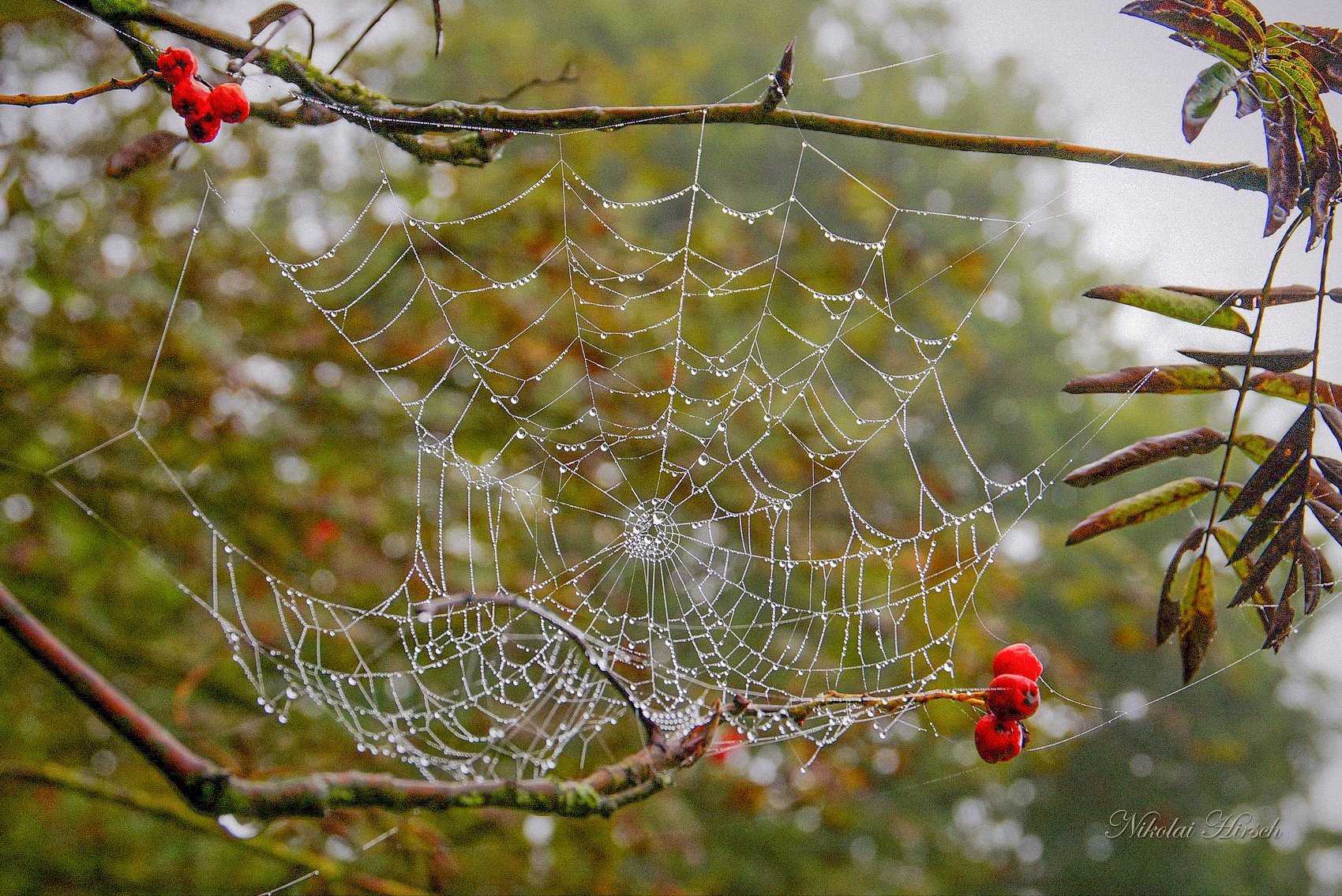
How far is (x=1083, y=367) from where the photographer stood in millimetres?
9078

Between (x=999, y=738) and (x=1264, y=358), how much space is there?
0.50m

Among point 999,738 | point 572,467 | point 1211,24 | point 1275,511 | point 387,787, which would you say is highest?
point 572,467

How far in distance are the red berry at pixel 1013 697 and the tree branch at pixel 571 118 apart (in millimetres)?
519

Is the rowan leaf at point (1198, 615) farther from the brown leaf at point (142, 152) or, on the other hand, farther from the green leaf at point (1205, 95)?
the brown leaf at point (142, 152)

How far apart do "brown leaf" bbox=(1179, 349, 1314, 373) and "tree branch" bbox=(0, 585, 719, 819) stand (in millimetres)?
663

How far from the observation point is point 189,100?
88cm

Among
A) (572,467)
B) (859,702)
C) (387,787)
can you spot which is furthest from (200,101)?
(572,467)

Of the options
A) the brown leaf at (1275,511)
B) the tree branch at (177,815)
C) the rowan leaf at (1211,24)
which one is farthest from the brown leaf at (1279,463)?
the tree branch at (177,815)

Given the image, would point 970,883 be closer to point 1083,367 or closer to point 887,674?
point 887,674

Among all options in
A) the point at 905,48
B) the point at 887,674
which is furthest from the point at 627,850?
the point at 905,48

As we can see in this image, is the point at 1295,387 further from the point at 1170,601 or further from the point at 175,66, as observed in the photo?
the point at 175,66

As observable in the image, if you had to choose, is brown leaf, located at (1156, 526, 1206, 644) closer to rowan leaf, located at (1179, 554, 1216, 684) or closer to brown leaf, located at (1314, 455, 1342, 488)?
rowan leaf, located at (1179, 554, 1216, 684)

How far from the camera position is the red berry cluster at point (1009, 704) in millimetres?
845

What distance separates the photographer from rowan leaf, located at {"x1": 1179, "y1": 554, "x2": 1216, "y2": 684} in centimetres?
92
